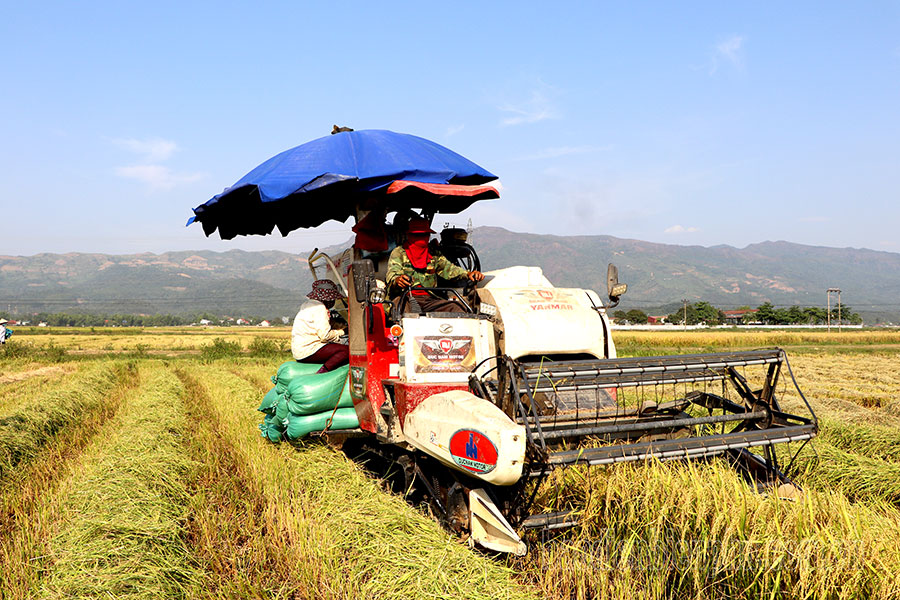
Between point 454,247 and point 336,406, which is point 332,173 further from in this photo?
point 336,406

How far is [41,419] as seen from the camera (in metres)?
8.65

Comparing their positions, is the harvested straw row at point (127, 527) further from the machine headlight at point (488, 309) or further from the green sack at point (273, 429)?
the machine headlight at point (488, 309)

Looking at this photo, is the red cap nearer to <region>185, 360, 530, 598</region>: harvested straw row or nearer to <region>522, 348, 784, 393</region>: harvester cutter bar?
<region>522, 348, 784, 393</region>: harvester cutter bar

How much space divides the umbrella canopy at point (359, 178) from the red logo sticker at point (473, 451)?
2.38 m

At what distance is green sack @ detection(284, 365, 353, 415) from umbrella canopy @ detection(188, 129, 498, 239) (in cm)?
173

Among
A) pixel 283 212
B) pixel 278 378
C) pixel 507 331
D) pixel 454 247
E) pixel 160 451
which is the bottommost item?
pixel 160 451

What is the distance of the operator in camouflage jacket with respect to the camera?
5.46m

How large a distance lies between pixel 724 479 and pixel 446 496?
1.77m

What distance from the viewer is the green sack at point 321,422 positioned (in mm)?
6203

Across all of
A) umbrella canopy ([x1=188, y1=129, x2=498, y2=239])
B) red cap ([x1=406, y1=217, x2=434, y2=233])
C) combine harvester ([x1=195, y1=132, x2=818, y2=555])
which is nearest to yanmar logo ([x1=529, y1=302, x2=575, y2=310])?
combine harvester ([x1=195, y1=132, x2=818, y2=555])

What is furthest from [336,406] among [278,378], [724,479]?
[724,479]

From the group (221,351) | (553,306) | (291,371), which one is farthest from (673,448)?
(221,351)

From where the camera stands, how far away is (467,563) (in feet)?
11.2

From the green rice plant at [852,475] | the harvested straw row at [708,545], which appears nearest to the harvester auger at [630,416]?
the harvested straw row at [708,545]
